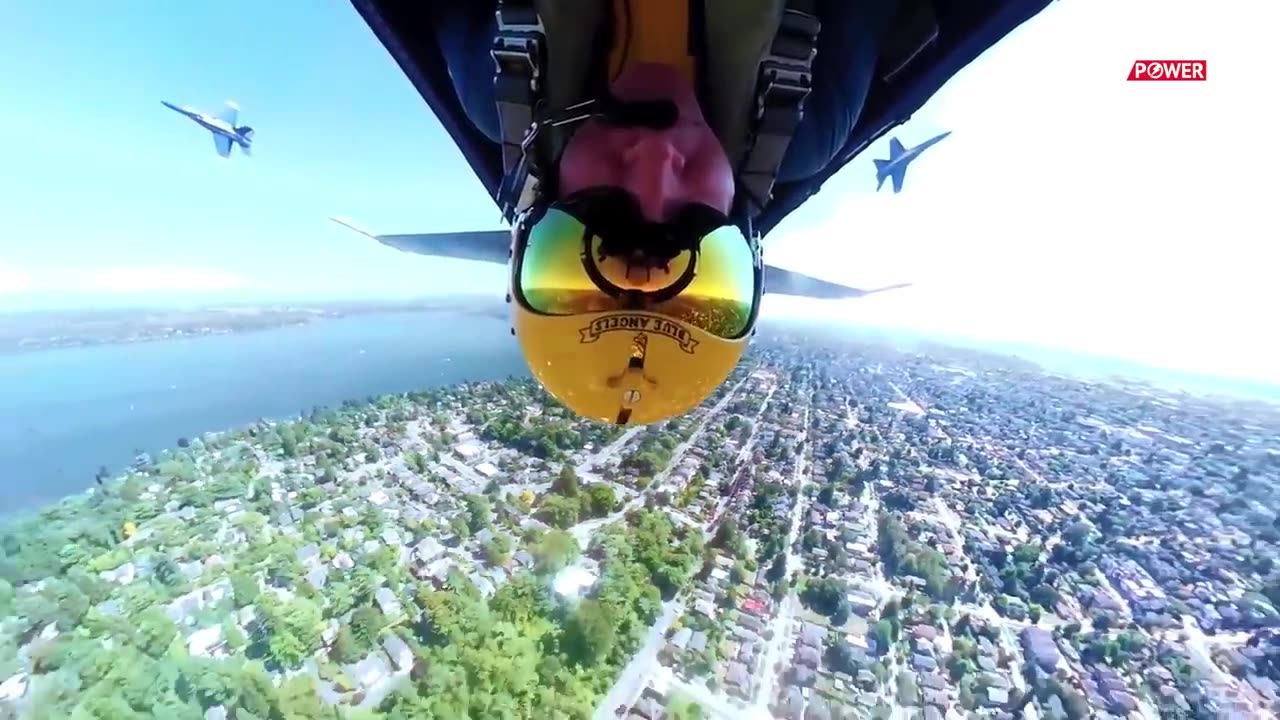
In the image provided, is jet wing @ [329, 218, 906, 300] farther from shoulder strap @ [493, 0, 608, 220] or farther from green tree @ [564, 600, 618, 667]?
green tree @ [564, 600, 618, 667]

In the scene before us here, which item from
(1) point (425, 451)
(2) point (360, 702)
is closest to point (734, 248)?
(2) point (360, 702)

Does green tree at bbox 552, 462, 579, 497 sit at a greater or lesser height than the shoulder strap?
lesser

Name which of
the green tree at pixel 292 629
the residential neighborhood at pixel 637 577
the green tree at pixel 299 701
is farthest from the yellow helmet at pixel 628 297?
the green tree at pixel 292 629

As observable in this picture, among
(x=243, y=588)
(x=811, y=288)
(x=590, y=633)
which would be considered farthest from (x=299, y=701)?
(x=811, y=288)

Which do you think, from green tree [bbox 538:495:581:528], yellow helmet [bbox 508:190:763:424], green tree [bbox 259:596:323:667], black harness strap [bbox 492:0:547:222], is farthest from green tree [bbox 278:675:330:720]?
black harness strap [bbox 492:0:547:222]

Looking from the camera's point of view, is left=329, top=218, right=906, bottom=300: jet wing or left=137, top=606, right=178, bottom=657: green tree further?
left=137, top=606, right=178, bottom=657: green tree

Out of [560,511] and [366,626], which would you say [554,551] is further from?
[366,626]

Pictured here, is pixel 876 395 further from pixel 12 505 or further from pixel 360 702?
pixel 12 505

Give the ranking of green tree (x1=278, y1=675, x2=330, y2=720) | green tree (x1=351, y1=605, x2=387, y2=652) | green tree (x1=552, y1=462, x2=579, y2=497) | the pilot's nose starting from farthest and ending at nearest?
1. green tree (x1=552, y1=462, x2=579, y2=497)
2. green tree (x1=351, y1=605, x2=387, y2=652)
3. green tree (x1=278, y1=675, x2=330, y2=720)
4. the pilot's nose
